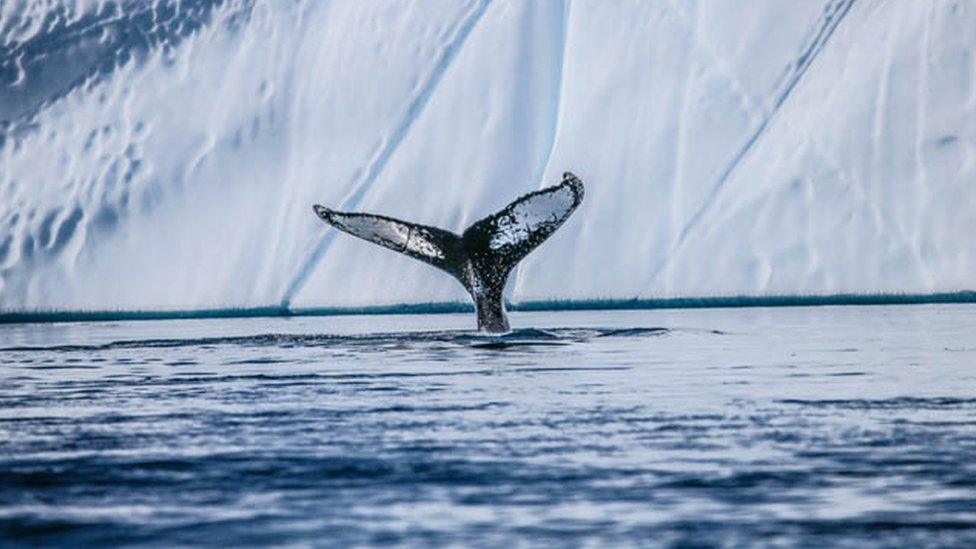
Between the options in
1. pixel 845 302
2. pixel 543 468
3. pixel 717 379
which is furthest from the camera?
pixel 845 302

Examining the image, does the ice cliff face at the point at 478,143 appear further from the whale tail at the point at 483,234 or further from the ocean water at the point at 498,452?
the ocean water at the point at 498,452

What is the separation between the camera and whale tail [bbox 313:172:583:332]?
17562mm

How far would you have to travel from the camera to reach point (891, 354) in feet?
55.2

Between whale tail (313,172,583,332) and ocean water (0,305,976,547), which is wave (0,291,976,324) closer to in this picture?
whale tail (313,172,583,332)

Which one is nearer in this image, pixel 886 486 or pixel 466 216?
pixel 886 486

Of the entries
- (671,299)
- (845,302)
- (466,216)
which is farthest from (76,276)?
(845,302)

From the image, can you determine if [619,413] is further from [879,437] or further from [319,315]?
[319,315]

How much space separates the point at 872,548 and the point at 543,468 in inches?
88.6

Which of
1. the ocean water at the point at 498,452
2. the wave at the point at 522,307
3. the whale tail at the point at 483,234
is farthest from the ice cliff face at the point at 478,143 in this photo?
the ocean water at the point at 498,452

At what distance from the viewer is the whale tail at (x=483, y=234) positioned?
17.6 meters

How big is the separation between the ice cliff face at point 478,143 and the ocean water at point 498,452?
17664 millimetres

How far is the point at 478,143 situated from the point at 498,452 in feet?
100

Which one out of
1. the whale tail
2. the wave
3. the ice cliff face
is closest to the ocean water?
the whale tail

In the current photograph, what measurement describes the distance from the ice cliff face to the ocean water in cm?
1766
